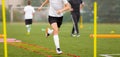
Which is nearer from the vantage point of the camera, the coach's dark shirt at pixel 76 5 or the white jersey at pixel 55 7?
the white jersey at pixel 55 7

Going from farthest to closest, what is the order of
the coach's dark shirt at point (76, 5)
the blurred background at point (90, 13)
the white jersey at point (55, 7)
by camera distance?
the blurred background at point (90, 13)
the coach's dark shirt at point (76, 5)
the white jersey at point (55, 7)

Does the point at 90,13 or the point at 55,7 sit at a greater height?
the point at 55,7

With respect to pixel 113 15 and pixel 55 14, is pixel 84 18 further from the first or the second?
pixel 55 14

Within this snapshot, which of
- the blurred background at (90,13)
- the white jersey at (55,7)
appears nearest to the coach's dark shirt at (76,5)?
the white jersey at (55,7)

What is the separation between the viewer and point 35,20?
40375 millimetres

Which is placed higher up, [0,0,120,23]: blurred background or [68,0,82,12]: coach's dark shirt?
[68,0,82,12]: coach's dark shirt

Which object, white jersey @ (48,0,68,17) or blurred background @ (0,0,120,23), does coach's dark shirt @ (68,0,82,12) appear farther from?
blurred background @ (0,0,120,23)

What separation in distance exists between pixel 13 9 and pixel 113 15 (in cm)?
1102

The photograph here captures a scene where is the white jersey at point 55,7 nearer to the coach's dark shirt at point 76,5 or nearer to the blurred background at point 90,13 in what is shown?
the coach's dark shirt at point 76,5

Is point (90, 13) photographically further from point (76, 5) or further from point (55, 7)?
point (55, 7)

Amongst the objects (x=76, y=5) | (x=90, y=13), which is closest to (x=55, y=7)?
(x=76, y=5)

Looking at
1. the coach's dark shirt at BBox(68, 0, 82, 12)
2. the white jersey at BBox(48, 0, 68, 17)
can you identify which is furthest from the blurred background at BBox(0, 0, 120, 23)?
the white jersey at BBox(48, 0, 68, 17)

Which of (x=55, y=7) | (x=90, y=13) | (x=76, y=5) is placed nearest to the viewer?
(x=55, y=7)

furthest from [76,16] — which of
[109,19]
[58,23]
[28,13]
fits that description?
[109,19]
